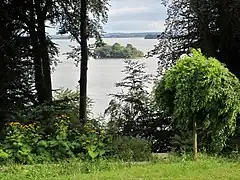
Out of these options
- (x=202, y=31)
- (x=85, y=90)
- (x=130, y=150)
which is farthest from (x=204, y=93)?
(x=85, y=90)

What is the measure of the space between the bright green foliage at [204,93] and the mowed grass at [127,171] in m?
0.51

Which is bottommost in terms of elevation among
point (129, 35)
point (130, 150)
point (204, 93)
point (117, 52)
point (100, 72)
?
point (130, 150)

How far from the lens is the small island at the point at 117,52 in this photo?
9961 millimetres

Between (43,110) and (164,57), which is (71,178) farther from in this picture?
(164,57)

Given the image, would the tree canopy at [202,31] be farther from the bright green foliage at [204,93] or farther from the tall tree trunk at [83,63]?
the bright green foliage at [204,93]

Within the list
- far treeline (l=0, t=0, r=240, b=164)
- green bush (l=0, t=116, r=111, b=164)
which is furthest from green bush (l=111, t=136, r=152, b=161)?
green bush (l=0, t=116, r=111, b=164)

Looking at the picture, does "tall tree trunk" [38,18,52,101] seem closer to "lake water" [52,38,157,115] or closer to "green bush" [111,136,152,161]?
"lake water" [52,38,157,115]

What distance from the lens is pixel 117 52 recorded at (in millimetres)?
10375

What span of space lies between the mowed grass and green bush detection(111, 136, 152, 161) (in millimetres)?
406

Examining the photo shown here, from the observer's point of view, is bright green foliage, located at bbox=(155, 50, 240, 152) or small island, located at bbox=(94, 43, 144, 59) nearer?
bright green foliage, located at bbox=(155, 50, 240, 152)

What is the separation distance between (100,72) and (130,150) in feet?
16.3

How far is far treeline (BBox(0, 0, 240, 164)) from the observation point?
575cm

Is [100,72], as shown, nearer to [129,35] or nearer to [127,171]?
[129,35]

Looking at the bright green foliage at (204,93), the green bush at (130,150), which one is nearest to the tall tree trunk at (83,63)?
the green bush at (130,150)
